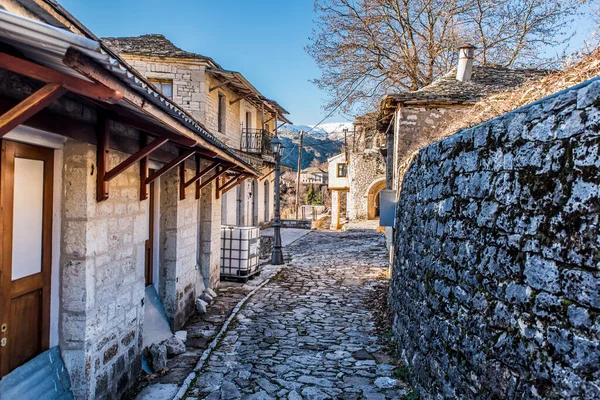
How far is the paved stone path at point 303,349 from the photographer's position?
13.9ft

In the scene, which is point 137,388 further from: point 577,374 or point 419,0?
point 419,0

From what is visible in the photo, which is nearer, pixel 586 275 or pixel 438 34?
pixel 586 275

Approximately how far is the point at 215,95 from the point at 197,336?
10.6 metres

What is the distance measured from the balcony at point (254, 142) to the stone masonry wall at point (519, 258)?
14.4m

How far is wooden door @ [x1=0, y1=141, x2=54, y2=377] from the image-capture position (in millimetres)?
2732

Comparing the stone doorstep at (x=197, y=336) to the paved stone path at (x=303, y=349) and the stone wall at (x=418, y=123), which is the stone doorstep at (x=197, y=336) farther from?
the stone wall at (x=418, y=123)

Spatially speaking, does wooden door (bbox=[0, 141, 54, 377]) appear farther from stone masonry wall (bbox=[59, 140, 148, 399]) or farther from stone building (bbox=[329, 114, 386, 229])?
stone building (bbox=[329, 114, 386, 229])

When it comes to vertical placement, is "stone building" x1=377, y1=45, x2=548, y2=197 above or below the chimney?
below

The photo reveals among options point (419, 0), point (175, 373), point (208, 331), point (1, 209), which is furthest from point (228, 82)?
point (1, 209)

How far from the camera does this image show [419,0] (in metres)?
13.9

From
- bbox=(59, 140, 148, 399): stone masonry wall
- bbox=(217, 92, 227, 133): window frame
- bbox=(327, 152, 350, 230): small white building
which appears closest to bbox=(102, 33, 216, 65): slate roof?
bbox=(217, 92, 227, 133): window frame

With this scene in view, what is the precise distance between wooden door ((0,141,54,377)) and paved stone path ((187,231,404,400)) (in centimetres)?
169

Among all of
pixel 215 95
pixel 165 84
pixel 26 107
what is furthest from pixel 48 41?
pixel 215 95

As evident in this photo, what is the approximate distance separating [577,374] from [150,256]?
5084 millimetres
